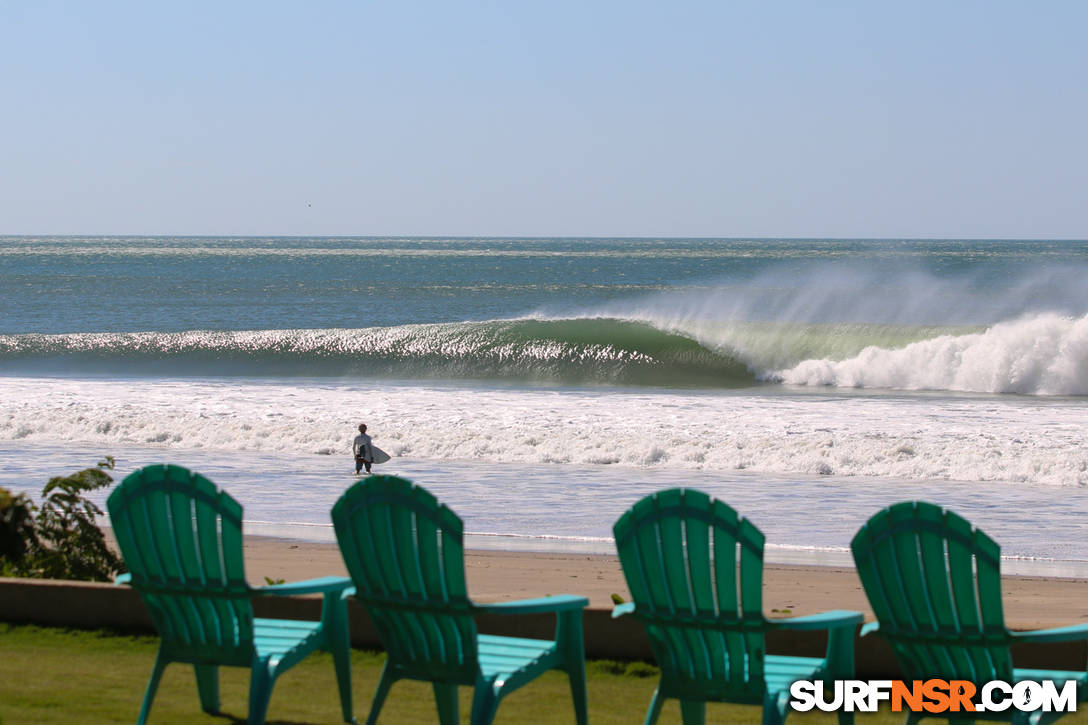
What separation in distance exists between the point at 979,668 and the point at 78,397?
717 inches

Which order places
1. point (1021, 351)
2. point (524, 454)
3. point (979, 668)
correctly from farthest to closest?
1. point (1021, 351)
2. point (524, 454)
3. point (979, 668)

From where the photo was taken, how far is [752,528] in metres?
3.45

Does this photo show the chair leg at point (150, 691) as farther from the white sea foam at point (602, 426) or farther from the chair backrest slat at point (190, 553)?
the white sea foam at point (602, 426)

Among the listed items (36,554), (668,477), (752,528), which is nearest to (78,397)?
(668,477)

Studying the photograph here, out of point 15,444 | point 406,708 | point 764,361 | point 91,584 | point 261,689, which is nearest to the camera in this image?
point 261,689

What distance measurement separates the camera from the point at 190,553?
12.6ft

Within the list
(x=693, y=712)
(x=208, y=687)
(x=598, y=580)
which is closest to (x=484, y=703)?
(x=693, y=712)

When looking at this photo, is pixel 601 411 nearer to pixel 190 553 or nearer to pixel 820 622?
pixel 190 553

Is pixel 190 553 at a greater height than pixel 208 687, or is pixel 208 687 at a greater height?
pixel 190 553

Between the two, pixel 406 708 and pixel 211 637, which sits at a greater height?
pixel 211 637

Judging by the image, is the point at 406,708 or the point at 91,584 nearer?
the point at 406,708

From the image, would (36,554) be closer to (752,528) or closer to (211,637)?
(211,637)

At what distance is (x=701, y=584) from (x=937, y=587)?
0.60 m

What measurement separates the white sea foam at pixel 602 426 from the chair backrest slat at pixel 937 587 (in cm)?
952
